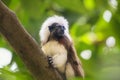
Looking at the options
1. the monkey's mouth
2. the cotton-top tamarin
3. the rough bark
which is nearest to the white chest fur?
the cotton-top tamarin

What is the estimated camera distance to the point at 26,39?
2.02 m

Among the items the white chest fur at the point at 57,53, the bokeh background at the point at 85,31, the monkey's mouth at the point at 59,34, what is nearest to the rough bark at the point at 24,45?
the bokeh background at the point at 85,31

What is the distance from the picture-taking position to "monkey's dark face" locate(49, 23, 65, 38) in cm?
291

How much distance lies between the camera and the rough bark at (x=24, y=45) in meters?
1.94

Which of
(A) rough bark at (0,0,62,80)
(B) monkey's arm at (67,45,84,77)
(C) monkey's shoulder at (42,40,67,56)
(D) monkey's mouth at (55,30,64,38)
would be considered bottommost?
(A) rough bark at (0,0,62,80)

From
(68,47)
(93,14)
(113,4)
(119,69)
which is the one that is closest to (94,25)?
(93,14)

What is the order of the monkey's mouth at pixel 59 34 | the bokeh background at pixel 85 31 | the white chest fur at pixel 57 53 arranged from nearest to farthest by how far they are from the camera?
the bokeh background at pixel 85 31 < the white chest fur at pixel 57 53 < the monkey's mouth at pixel 59 34

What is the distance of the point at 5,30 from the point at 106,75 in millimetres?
687

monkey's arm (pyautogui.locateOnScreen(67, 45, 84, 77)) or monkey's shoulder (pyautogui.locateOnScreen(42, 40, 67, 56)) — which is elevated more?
monkey's shoulder (pyautogui.locateOnScreen(42, 40, 67, 56))

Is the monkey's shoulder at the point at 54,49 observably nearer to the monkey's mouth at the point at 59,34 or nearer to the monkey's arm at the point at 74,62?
the monkey's arm at the point at 74,62

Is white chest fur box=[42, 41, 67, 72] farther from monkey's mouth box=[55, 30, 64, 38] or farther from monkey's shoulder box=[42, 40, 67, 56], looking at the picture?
monkey's mouth box=[55, 30, 64, 38]

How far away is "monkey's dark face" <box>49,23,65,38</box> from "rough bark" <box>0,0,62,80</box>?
813 millimetres

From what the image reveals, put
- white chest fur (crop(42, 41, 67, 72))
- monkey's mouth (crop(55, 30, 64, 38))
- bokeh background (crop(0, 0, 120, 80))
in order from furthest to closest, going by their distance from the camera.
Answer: monkey's mouth (crop(55, 30, 64, 38)) < white chest fur (crop(42, 41, 67, 72)) < bokeh background (crop(0, 0, 120, 80))

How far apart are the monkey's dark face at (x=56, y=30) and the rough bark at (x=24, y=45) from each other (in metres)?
0.81
